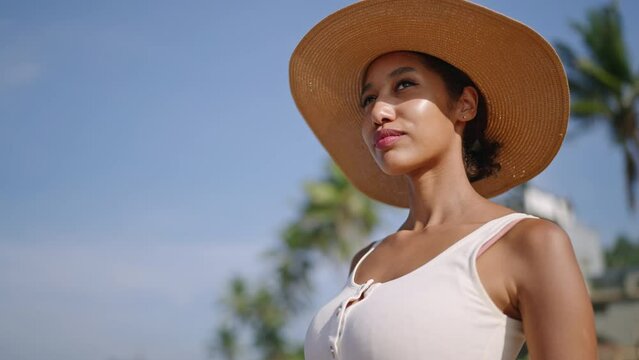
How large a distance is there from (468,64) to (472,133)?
28cm

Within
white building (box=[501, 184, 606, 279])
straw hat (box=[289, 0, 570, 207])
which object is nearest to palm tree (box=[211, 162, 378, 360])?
white building (box=[501, 184, 606, 279])

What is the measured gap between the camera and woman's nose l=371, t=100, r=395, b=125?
235 cm

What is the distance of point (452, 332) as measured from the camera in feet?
6.33

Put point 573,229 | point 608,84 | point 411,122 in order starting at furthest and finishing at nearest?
point 573,229 < point 608,84 < point 411,122

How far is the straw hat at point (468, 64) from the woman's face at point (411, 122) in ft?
0.46

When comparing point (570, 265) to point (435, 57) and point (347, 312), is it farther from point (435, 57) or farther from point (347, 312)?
point (435, 57)

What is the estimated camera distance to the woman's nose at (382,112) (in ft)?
7.71

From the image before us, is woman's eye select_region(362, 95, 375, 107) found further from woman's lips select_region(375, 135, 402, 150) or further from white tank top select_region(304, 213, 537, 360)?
white tank top select_region(304, 213, 537, 360)

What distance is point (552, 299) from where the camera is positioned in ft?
6.05

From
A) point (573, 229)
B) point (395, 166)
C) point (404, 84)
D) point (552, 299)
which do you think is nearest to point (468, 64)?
point (404, 84)

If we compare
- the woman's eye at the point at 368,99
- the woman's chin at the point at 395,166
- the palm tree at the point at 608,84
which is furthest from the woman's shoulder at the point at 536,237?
the palm tree at the point at 608,84

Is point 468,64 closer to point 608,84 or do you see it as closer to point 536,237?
point 536,237

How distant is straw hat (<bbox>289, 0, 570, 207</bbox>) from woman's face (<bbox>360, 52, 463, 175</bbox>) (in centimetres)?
14

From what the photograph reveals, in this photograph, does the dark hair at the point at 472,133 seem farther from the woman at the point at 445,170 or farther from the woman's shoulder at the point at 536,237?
the woman's shoulder at the point at 536,237
